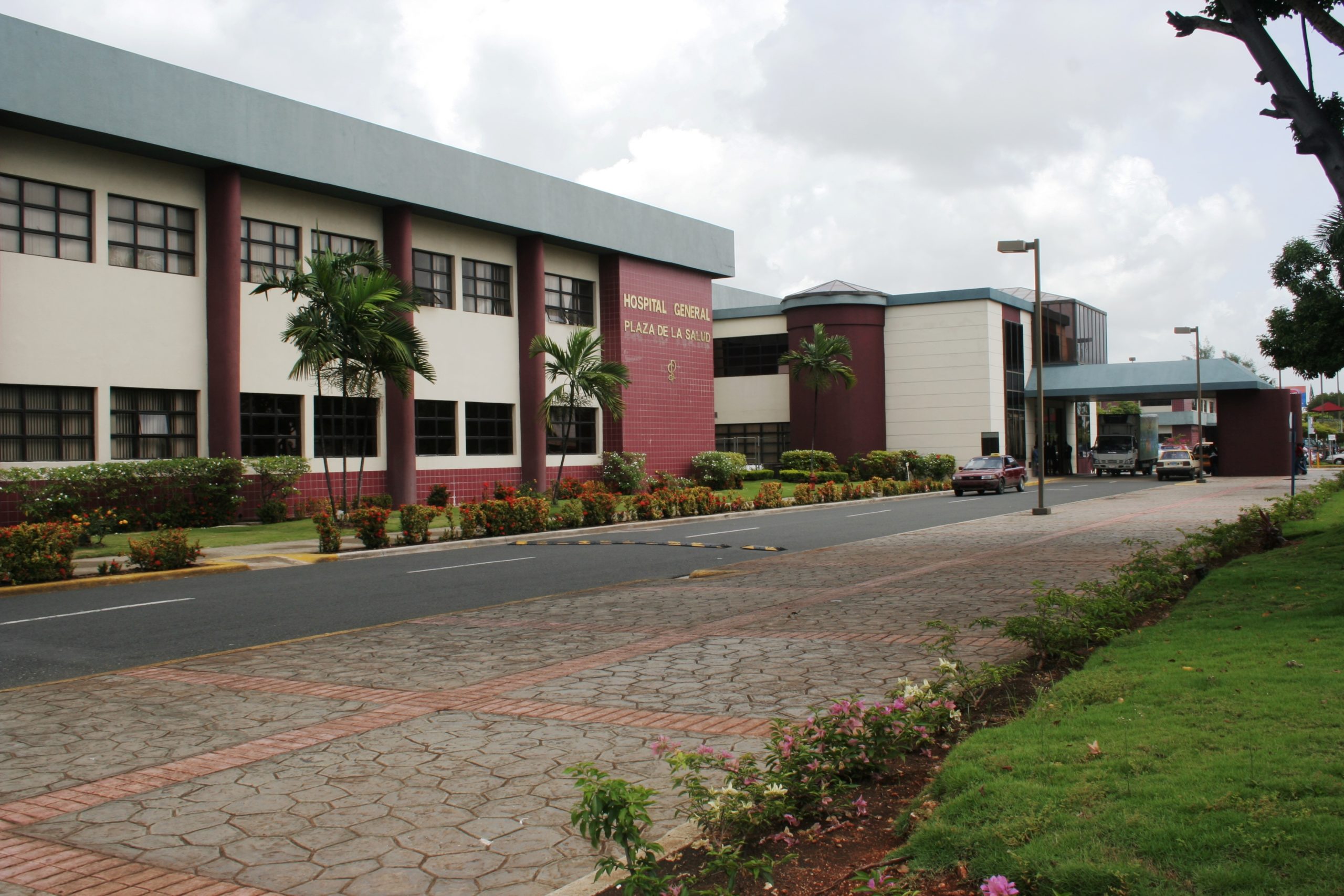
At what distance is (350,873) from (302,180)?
26.6m

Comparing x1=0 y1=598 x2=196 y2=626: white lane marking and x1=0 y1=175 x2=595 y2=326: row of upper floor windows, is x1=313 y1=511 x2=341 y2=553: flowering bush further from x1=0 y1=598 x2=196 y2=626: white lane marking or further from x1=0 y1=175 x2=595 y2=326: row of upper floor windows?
x1=0 y1=175 x2=595 y2=326: row of upper floor windows

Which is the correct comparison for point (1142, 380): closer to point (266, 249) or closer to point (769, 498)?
point (769, 498)

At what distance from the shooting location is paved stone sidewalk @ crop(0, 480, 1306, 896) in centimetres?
460

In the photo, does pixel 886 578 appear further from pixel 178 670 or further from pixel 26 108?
pixel 26 108

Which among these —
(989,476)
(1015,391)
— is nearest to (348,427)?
(989,476)

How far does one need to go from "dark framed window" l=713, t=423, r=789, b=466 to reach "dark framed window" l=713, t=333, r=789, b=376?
2687 millimetres

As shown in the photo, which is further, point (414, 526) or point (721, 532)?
point (721, 532)

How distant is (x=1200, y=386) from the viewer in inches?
1908

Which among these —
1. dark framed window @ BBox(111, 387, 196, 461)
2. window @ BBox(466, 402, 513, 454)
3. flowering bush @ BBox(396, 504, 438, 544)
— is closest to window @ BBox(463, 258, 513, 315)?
window @ BBox(466, 402, 513, 454)

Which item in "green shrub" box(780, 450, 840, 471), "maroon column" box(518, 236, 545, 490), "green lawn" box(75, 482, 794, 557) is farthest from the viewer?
"green shrub" box(780, 450, 840, 471)

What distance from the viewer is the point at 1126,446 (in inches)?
2280

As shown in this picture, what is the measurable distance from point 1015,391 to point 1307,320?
116 ft

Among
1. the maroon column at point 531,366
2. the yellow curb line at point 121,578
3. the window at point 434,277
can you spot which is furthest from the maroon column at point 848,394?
the yellow curb line at point 121,578

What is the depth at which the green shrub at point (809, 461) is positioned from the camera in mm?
48469
